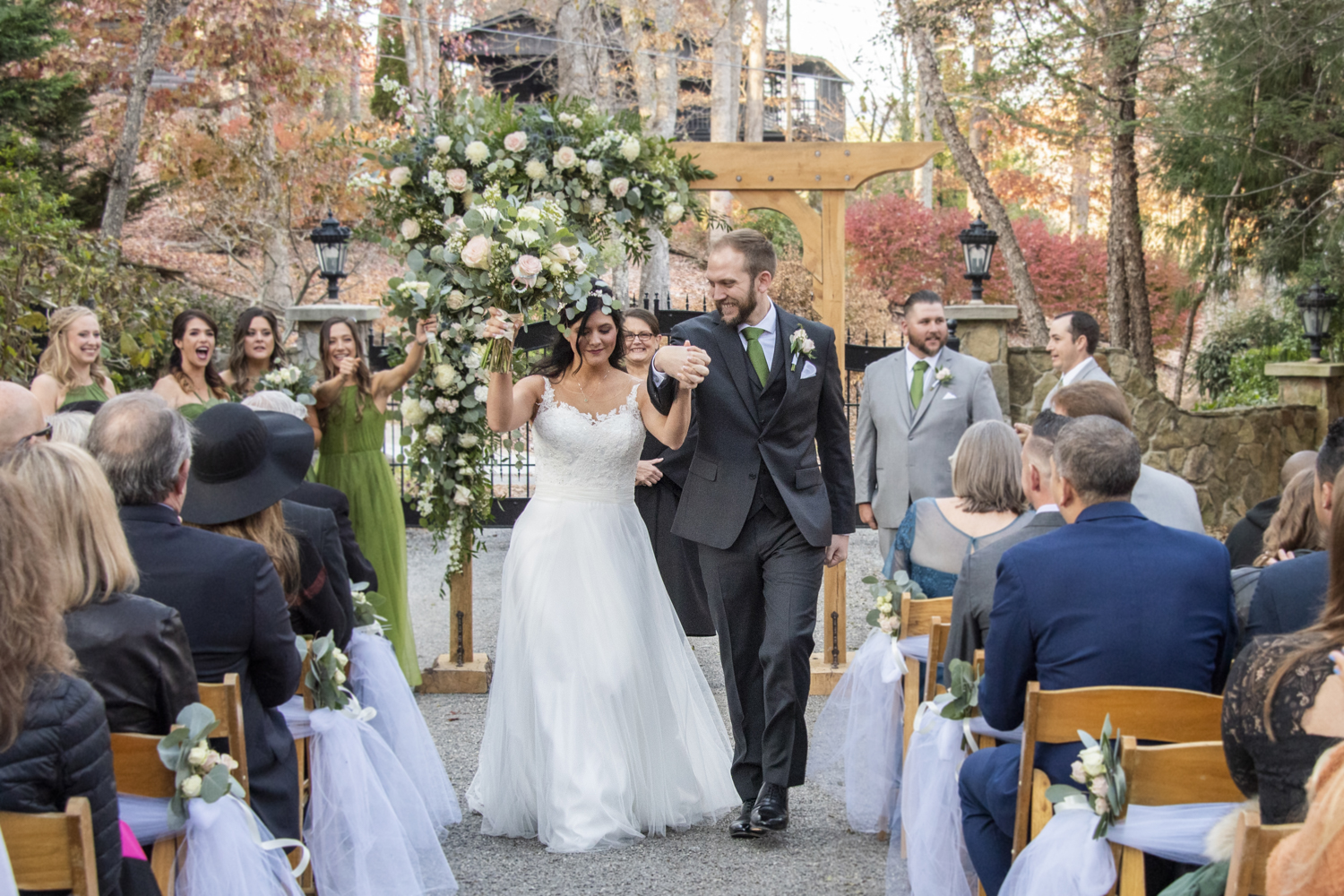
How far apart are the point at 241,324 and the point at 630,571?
2769 millimetres

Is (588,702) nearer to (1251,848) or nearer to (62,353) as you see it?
(1251,848)

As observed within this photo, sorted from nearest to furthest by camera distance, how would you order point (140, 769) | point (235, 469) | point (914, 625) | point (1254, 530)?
point (140, 769), point (235, 469), point (1254, 530), point (914, 625)

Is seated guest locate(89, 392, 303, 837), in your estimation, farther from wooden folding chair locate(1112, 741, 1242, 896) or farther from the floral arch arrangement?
the floral arch arrangement

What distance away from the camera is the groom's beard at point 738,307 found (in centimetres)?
417

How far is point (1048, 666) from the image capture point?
2.75 meters

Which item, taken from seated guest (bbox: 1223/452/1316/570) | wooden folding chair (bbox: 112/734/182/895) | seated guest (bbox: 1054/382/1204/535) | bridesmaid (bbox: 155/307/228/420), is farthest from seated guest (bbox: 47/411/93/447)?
seated guest (bbox: 1223/452/1316/570)

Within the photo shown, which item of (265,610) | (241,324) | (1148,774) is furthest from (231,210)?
(1148,774)

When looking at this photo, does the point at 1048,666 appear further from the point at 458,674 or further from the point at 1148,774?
the point at 458,674

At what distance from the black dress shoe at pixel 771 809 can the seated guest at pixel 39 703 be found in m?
2.54

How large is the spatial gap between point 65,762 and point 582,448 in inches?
102

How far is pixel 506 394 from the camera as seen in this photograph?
425cm

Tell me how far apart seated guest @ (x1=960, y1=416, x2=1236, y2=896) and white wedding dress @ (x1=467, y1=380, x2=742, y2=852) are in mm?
1718

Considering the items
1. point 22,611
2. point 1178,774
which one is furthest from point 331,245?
point 1178,774

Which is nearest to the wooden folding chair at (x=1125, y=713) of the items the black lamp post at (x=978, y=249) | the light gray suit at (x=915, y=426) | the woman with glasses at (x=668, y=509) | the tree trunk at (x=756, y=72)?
the woman with glasses at (x=668, y=509)
